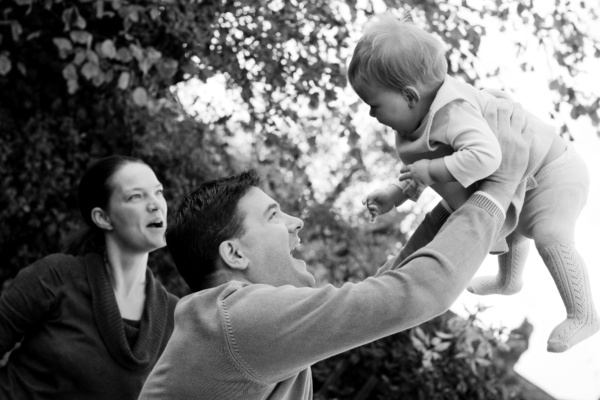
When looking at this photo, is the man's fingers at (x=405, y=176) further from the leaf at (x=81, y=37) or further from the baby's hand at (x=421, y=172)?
the leaf at (x=81, y=37)

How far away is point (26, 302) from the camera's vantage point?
275 centimetres

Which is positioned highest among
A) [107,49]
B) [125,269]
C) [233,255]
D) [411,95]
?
[411,95]

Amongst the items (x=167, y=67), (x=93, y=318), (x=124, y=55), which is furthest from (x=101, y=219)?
(x=167, y=67)

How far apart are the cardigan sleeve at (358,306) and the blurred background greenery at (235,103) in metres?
2.11

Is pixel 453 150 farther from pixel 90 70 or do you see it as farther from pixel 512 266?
pixel 90 70

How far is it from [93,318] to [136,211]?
16.7 inches

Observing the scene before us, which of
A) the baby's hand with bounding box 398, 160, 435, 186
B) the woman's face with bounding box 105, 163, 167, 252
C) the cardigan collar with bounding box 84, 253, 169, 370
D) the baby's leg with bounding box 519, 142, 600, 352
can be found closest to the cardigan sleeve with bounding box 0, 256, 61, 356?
the cardigan collar with bounding box 84, 253, 169, 370

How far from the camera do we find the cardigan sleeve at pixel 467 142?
1.67m

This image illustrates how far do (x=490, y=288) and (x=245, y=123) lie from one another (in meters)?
2.64

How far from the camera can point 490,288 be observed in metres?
2.12

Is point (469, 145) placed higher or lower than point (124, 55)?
higher

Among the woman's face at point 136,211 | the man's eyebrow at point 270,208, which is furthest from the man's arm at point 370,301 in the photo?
the woman's face at point 136,211

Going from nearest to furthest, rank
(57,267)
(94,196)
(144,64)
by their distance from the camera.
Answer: (57,267)
(94,196)
(144,64)

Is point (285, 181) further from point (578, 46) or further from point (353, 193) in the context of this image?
point (578, 46)
